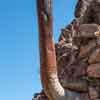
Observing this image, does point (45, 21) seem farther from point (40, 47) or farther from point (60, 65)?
point (60, 65)

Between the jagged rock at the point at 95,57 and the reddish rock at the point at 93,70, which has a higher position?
the jagged rock at the point at 95,57

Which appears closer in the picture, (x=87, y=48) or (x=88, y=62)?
(x=88, y=62)

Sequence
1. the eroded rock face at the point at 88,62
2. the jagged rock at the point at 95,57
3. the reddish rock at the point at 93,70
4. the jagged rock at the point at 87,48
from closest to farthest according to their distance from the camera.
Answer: the eroded rock face at the point at 88,62 < the reddish rock at the point at 93,70 < the jagged rock at the point at 95,57 < the jagged rock at the point at 87,48

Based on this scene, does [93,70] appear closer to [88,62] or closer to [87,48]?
[88,62]

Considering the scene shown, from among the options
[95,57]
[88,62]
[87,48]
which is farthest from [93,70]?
[87,48]

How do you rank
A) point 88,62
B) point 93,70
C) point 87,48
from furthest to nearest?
point 87,48 → point 88,62 → point 93,70

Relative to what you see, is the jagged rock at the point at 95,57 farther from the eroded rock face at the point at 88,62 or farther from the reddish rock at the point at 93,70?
the reddish rock at the point at 93,70

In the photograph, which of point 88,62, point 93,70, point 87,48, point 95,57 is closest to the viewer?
point 93,70

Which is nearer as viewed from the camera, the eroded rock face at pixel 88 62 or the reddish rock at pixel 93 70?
the eroded rock face at pixel 88 62

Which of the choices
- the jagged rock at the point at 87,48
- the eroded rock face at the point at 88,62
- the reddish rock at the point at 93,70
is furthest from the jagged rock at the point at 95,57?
the jagged rock at the point at 87,48

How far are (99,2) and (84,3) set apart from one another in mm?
12895

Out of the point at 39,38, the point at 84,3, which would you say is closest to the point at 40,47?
the point at 39,38

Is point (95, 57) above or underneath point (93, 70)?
above

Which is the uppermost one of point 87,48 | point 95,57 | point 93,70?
point 87,48
